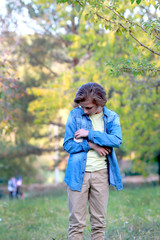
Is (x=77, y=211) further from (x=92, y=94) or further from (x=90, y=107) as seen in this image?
(x=92, y=94)

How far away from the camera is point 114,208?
6297mm

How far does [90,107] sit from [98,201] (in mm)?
914

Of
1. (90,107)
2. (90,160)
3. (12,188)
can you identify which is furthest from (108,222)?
(12,188)

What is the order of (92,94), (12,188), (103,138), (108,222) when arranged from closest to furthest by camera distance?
(103,138)
(92,94)
(108,222)
(12,188)

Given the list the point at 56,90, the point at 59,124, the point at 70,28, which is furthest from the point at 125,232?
the point at 70,28

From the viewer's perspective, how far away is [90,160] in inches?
132

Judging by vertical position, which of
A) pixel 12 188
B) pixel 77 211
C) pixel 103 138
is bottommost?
pixel 12 188

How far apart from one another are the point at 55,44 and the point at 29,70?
2189mm

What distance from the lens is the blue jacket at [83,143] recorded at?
328 cm

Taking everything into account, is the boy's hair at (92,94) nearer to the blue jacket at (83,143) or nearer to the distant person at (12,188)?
the blue jacket at (83,143)

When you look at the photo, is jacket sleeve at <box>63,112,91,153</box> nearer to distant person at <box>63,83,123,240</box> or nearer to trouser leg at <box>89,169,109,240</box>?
distant person at <box>63,83,123,240</box>

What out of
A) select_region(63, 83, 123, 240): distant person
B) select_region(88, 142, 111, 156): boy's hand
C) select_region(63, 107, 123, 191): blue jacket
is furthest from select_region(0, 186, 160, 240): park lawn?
select_region(88, 142, 111, 156): boy's hand

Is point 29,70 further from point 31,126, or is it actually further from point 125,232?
point 125,232

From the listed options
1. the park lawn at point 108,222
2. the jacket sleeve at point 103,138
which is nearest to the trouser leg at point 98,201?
the jacket sleeve at point 103,138
